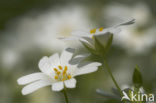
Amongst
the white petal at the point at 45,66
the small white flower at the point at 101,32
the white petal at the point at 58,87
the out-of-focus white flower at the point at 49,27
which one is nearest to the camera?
the white petal at the point at 58,87

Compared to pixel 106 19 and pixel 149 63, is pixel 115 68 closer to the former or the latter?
pixel 149 63

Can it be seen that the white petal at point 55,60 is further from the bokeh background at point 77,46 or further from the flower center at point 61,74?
the bokeh background at point 77,46

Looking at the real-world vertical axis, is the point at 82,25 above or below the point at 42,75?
below

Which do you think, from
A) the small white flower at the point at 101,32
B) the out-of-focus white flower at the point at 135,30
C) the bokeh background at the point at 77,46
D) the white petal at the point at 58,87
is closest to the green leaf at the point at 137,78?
the small white flower at the point at 101,32

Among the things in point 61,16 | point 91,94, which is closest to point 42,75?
point 91,94

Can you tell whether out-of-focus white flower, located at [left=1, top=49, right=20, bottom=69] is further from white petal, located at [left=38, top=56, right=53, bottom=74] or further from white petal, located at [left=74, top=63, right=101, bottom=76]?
white petal, located at [left=74, top=63, right=101, bottom=76]

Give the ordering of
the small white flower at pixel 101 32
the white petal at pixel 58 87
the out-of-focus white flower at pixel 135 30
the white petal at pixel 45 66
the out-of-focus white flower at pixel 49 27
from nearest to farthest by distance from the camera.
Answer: the white petal at pixel 58 87 → the small white flower at pixel 101 32 → the white petal at pixel 45 66 → the out-of-focus white flower at pixel 135 30 → the out-of-focus white flower at pixel 49 27

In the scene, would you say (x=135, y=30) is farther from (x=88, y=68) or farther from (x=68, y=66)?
(x=88, y=68)
